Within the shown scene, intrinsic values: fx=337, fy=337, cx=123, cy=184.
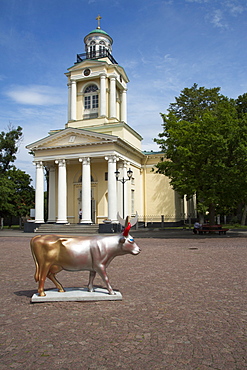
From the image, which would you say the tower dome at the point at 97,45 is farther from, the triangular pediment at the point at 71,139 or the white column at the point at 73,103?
the triangular pediment at the point at 71,139

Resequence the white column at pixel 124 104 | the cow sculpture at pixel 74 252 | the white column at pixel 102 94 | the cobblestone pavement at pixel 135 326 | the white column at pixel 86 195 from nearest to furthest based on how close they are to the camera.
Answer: the cobblestone pavement at pixel 135 326 < the cow sculpture at pixel 74 252 < the white column at pixel 86 195 < the white column at pixel 102 94 < the white column at pixel 124 104

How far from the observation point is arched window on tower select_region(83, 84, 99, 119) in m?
37.3

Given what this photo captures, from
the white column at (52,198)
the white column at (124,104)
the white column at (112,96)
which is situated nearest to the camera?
the white column at (52,198)

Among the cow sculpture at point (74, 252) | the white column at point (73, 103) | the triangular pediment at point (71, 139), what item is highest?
the white column at point (73, 103)

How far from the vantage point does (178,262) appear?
1161 cm

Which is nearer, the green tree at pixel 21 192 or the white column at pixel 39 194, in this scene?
the white column at pixel 39 194

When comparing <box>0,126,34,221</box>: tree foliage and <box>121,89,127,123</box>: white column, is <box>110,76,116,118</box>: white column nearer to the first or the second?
<box>121,89,127,123</box>: white column

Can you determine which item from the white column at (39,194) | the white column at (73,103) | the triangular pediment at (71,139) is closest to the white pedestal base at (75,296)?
the triangular pediment at (71,139)

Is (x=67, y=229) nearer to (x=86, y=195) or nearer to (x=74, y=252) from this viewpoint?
(x=86, y=195)

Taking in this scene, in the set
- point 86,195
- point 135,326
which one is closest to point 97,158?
point 86,195

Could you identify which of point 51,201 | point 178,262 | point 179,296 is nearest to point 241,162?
point 178,262

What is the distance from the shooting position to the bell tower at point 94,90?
118 feet

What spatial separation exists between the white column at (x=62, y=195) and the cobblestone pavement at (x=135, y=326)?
77.0ft

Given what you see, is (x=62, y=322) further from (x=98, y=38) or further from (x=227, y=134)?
(x=98, y=38)
